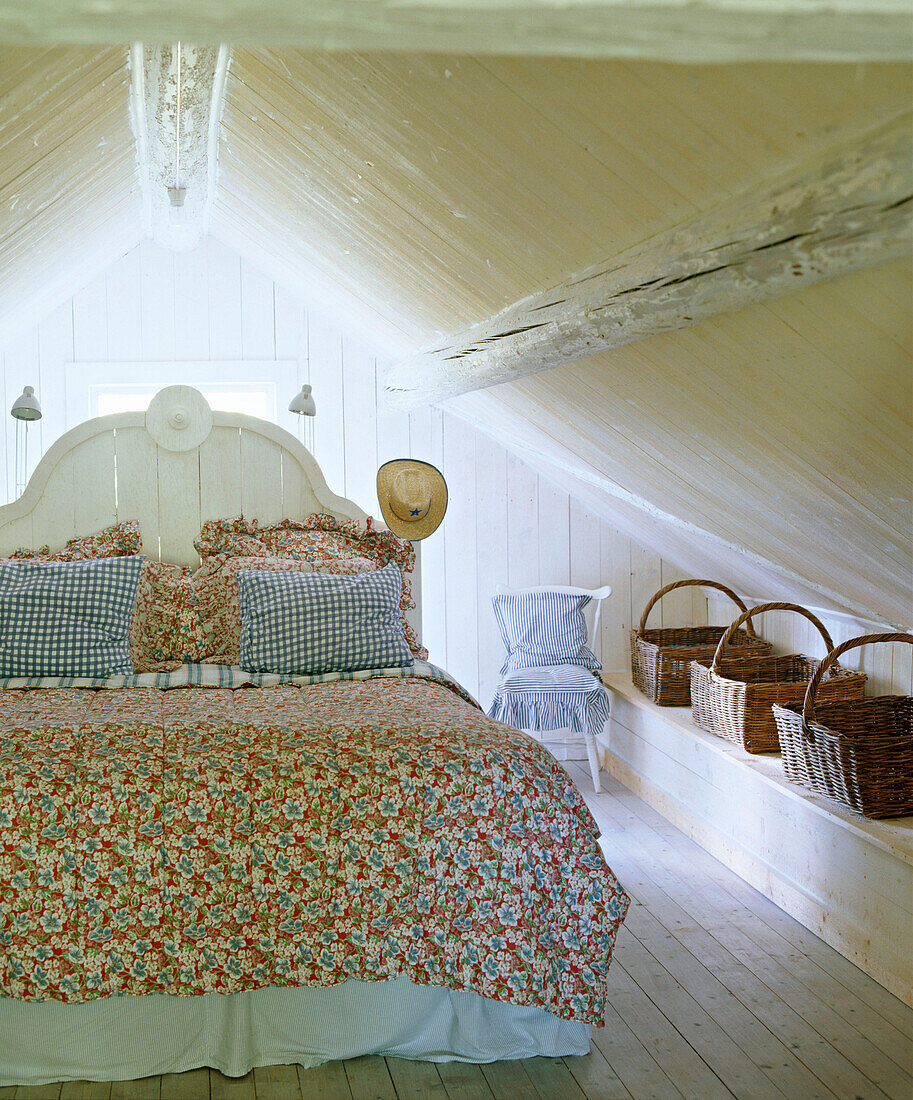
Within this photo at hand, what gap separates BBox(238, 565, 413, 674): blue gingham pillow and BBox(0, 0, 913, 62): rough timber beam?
7.81 feet

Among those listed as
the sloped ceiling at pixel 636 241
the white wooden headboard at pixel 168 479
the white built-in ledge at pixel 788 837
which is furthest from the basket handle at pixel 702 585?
the white wooden headboard at pixel 168 479

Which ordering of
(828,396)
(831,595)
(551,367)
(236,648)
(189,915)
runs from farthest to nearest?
(236,648) < (831,595) < (551,367) < (189,915) < (828,396)

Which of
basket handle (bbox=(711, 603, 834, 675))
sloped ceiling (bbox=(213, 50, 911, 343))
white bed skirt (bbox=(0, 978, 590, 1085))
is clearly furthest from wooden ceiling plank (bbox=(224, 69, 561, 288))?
white bed skirt (bbox=(0, 978, 590, 1085))

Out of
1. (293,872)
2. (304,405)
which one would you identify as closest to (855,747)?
(293,872)

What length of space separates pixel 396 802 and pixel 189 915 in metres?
0.48

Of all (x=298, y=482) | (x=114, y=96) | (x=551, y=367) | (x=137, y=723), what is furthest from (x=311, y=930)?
(x=298, y=482)

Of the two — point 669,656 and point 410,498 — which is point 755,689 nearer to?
point 669,656

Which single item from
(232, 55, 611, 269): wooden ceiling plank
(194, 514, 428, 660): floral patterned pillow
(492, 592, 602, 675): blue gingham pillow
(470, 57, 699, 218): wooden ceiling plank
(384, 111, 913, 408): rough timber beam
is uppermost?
(232, 55, 611, 269): wooden ceiling plank

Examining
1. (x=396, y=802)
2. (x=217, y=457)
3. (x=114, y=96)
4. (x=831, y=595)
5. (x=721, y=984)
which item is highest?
(x=114, y=96)

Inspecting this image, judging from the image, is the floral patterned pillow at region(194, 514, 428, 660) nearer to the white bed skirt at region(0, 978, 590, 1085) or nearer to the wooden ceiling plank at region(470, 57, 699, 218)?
the white bed skirt at region(0, 978, 590, 1085)

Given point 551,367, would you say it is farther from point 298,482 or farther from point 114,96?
point 298,482

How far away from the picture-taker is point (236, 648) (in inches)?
136

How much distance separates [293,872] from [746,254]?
1.48 meters

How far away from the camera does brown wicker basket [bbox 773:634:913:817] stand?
8.27 ft
